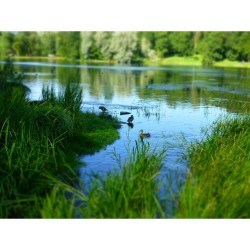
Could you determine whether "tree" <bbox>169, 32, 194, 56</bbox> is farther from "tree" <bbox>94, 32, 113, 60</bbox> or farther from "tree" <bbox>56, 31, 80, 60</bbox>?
"tree" <bbox>56, 31, 80, 60</bbox>

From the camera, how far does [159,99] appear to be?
12.6 m

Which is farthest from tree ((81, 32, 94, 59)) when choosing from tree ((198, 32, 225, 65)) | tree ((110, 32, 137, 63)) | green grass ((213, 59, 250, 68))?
green grass ((213, 59, 250, 68))

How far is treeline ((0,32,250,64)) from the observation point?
14141mm

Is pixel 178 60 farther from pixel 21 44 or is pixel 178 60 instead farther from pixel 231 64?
pixel 21 44

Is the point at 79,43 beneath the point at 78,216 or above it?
above

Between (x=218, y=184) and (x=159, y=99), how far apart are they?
8832mm

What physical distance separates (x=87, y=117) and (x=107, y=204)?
487cm

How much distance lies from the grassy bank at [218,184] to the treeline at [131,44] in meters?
8.31

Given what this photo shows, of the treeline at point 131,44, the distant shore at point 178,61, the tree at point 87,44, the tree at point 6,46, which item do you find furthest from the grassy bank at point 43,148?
the distant shore at point 178,61

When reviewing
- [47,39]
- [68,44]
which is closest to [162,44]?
[68,44]

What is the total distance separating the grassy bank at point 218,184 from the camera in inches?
134

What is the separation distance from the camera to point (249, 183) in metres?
3.94

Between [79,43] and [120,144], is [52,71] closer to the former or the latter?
[79,43]
